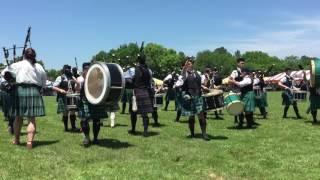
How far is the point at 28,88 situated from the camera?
32.9 ft

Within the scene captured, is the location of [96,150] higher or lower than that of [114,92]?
lower

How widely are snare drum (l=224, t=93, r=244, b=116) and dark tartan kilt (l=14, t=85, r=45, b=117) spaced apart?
16.3ft

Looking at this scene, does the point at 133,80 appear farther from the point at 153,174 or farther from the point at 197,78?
the point at 153,174

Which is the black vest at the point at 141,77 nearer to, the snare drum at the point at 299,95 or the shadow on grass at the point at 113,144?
the shadow on grass at the point at 113,144

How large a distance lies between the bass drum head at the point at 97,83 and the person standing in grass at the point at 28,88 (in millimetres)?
881

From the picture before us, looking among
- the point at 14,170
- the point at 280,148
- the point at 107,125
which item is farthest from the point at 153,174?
the point at 107,125

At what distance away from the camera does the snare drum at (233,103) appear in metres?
13.2

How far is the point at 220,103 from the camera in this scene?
12.5 metres

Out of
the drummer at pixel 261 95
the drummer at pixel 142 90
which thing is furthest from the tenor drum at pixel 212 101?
the drummer at pixel 261 95

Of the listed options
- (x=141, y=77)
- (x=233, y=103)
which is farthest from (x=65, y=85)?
(x=233, y=103)

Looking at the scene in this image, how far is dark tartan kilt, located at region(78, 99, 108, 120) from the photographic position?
10570 mm

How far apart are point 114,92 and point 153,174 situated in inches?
97.8

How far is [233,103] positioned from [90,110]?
4.06 metres

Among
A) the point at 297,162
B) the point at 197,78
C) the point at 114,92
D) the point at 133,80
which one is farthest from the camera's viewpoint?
the point at 133,80
